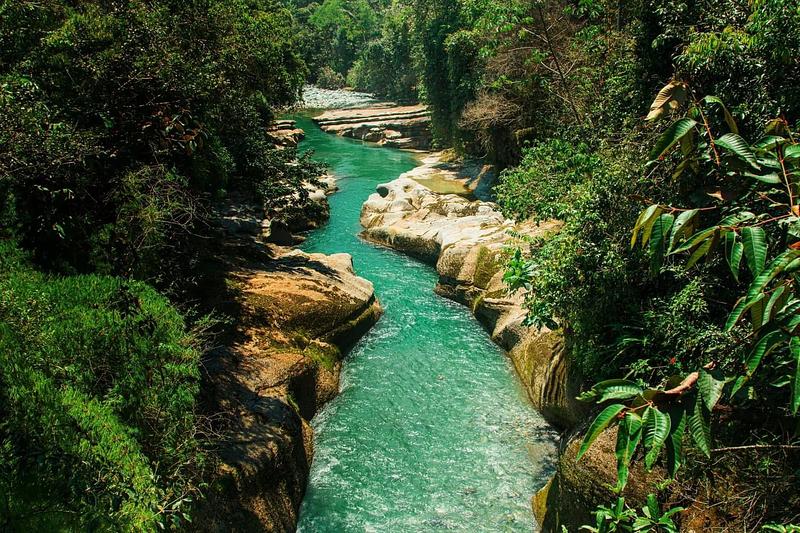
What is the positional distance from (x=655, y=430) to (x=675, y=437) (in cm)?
15

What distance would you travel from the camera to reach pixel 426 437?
1100 cm

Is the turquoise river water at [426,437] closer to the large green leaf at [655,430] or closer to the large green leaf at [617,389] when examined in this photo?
the large green leaf at [617,389]

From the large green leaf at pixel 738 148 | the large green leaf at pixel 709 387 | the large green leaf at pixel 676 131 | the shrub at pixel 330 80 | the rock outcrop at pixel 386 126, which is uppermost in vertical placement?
the shrub at pixel 330 80

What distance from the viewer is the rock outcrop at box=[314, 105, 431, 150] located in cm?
4353

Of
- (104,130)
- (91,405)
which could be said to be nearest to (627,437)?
(91,405)

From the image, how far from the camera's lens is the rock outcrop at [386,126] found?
43.5 m

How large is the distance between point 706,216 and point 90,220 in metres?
9.14

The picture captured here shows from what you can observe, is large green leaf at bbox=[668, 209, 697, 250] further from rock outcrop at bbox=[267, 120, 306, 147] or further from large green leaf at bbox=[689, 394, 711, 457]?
rock outcrop at bbox=[267, 120, 306, 147]

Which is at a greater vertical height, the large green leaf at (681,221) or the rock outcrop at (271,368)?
the large green leaf at (681,221)

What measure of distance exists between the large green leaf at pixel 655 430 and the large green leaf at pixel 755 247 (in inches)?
43.6

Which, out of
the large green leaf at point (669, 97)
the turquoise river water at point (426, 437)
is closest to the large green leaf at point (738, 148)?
the large green leaf at point (669, 97)

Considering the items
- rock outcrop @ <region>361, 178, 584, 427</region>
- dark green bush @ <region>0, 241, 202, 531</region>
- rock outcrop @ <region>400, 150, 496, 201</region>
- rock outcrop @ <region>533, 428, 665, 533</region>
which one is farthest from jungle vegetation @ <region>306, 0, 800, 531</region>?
rock outcrop @ <region>400, 150, 496, 201</region>

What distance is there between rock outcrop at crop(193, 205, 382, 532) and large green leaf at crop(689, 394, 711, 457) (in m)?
5.81

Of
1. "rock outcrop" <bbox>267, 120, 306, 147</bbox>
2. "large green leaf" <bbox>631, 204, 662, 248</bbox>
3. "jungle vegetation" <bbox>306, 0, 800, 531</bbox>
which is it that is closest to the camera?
"jungle vegetation" <bbox>306, 0, 800, 531</bbox>
